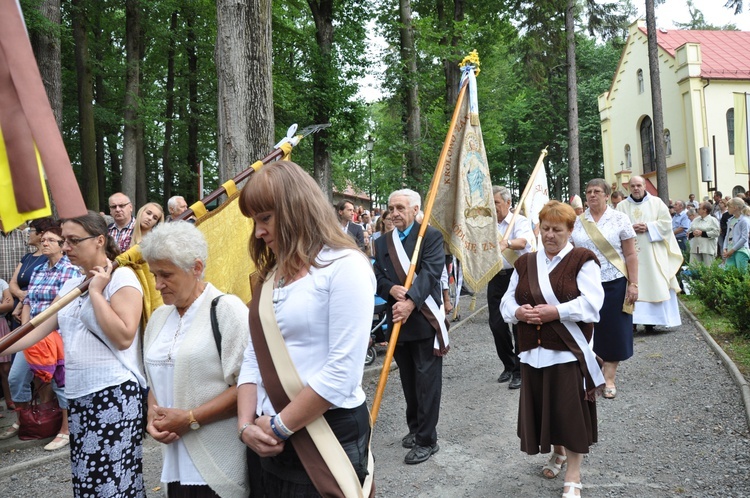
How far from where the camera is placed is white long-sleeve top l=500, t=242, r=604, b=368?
4094 mm

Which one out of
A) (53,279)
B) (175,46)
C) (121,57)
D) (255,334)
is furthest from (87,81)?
(255,334)

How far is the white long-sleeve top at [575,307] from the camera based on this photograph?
4.09 meters

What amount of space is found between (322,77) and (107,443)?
51.2ft

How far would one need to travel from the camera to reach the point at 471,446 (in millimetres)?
5352

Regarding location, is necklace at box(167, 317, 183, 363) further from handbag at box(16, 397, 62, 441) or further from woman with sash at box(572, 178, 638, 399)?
woman with sash at box(572, 178, 638, 399)

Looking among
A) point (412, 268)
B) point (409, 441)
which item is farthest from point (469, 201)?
point (409, 441)

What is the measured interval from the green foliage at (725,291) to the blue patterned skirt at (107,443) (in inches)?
298

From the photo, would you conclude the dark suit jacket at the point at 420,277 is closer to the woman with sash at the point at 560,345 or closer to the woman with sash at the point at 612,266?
the woman with sash at the point at 560,345

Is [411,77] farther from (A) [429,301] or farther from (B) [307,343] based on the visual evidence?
(B) [307,343]

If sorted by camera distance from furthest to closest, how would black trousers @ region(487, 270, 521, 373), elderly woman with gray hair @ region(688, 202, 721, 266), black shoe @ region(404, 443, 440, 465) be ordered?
elderly woman with gray hair @ region(688, 202, 721, 266), black trousers @ region(487, 270, 521, 373), black shoe @ region(404, 443, 440, 465)

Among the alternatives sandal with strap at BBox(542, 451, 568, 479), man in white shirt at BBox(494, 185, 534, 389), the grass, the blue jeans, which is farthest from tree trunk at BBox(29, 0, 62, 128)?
the grass

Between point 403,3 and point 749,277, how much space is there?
11608mm

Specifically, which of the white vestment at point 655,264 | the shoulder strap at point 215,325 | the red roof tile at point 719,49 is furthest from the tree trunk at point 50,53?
the red roof tile at point 719,49

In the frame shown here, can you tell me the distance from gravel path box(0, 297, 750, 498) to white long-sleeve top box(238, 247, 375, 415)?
259cm
